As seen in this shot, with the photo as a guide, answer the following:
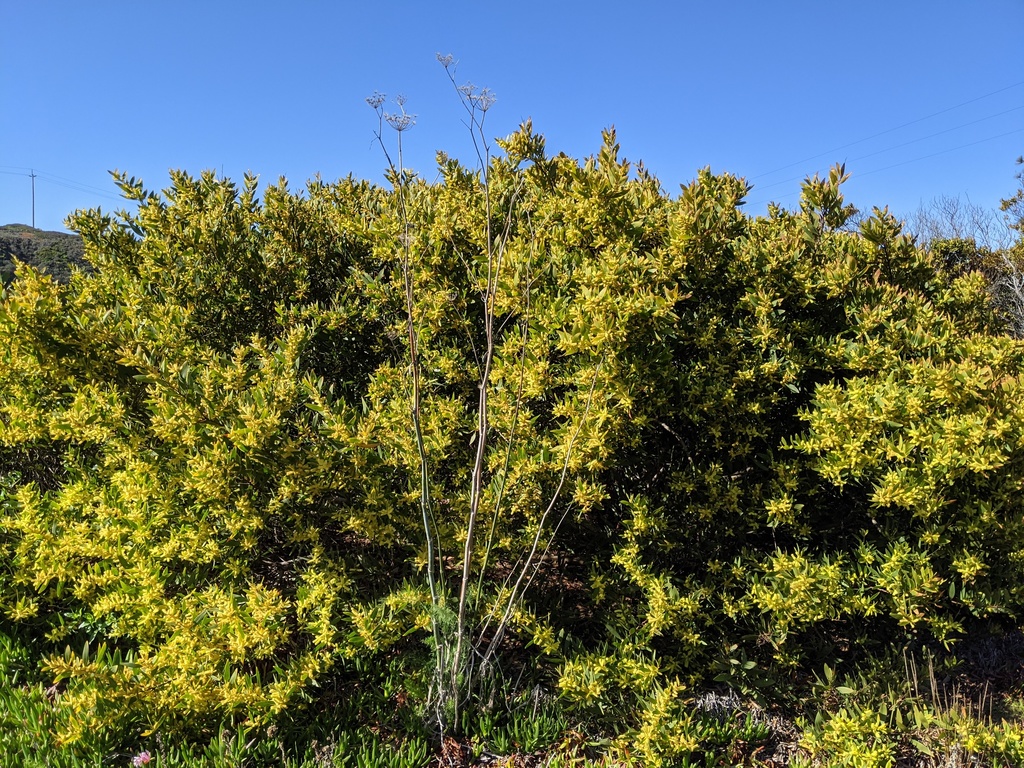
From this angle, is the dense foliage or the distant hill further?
the distant hill

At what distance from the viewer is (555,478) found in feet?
9.42

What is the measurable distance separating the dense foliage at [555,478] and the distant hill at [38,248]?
18.4 metres

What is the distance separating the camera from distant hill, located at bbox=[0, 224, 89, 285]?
19.9m

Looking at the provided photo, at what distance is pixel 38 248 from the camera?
2941cm

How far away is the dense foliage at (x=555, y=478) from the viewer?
263cm

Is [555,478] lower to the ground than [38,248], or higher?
lower

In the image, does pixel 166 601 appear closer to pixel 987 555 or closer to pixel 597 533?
pixel 597 533

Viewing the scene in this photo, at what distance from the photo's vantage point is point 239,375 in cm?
275

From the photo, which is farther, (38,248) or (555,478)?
(38,248)

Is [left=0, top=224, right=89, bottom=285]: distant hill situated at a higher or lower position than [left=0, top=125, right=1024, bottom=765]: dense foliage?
higher

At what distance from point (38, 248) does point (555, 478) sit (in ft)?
112

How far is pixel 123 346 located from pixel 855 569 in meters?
3.12

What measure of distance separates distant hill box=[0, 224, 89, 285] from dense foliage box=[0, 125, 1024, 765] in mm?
18388

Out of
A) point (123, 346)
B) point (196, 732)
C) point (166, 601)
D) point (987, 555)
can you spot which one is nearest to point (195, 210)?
point (123, 346)
